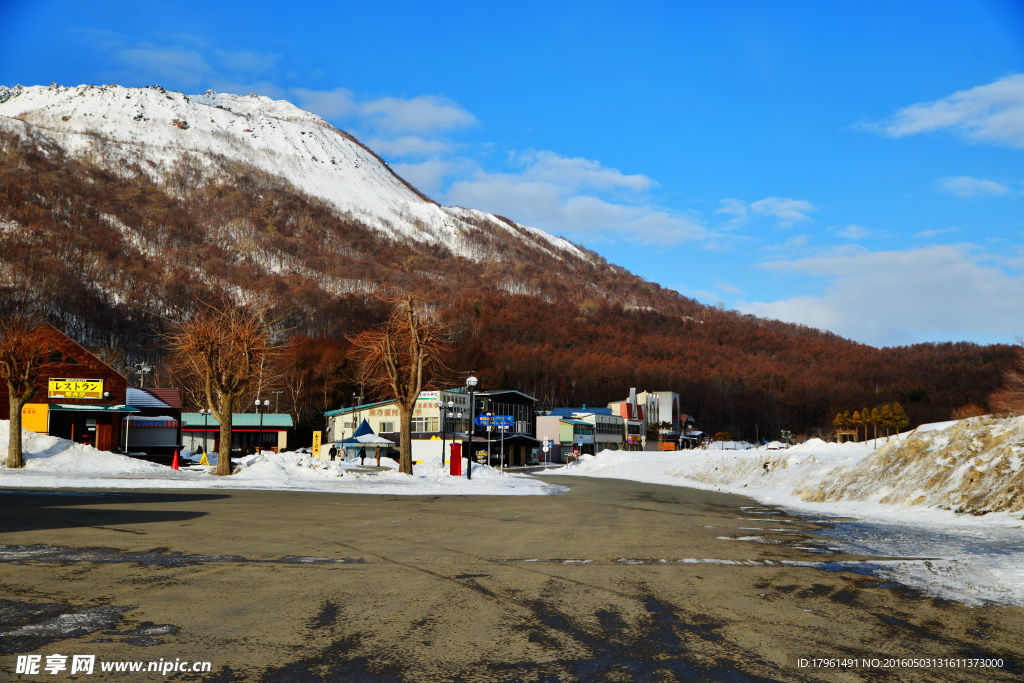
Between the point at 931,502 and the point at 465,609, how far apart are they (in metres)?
18.5

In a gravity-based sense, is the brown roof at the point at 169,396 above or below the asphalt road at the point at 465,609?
above

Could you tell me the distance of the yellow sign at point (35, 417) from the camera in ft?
160

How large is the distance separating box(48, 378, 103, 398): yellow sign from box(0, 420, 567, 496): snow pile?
13293 millimetres

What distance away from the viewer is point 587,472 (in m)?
69.3

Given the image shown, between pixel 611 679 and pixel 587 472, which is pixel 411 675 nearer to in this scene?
pixel 611 679

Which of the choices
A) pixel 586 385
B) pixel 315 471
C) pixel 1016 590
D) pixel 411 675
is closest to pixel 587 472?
pixel 315 471

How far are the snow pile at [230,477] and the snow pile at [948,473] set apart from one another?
11282 millimetres

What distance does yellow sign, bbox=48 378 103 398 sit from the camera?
52938 millimetres

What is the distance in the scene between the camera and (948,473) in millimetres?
22453

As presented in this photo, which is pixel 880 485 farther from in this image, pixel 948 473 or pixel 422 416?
pixel 422 416

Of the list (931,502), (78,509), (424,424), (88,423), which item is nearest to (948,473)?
(931,502)

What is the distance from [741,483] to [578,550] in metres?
31.3

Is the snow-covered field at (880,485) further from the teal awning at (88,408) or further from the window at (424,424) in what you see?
the window at (424,424)

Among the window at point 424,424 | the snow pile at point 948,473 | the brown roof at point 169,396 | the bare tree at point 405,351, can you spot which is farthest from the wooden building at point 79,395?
Result: the snow pile at point 948,473
